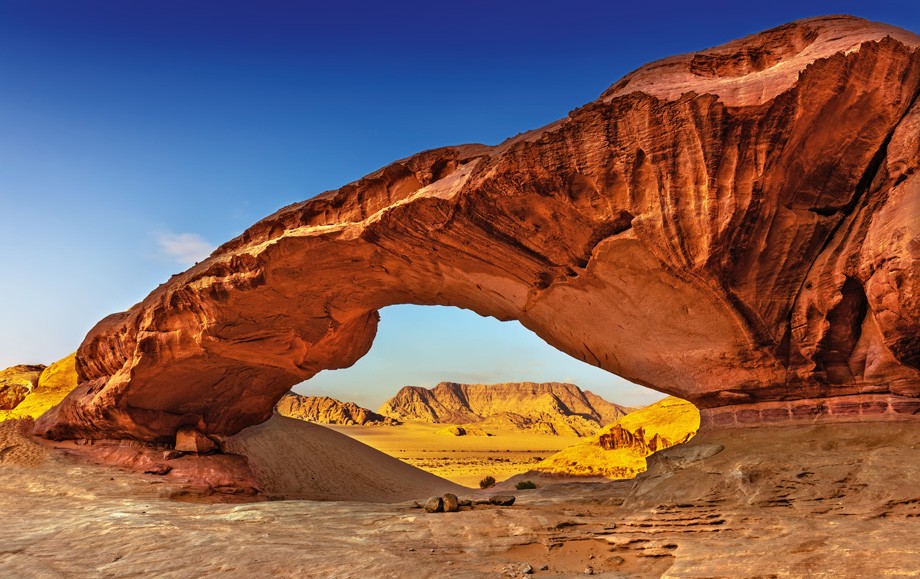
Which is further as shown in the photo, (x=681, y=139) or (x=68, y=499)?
(x=68, y=499)

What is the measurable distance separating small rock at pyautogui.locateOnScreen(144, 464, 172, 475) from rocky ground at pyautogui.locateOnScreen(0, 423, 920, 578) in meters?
4.27

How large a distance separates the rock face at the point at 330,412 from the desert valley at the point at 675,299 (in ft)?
224

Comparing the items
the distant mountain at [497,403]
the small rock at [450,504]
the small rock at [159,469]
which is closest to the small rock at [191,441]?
the small rock at [159,469]

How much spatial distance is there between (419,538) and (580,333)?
4.40 metres

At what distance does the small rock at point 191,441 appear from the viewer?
1390 cm

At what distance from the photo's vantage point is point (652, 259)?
7.26 m

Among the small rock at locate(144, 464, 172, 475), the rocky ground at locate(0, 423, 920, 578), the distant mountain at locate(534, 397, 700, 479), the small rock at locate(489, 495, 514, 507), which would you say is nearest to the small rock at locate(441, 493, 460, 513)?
the rocky ground at locate(0, 423, 920, 578)

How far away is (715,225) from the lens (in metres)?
6.65

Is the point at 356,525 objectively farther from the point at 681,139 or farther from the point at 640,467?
the point at 640,467

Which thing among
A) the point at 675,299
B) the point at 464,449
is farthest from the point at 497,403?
the point at 675,299

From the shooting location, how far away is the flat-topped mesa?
6.09 m

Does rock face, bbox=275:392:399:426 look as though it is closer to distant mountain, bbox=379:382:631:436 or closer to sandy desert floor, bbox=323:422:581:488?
sandy desert floor, bbox=323:422:581:488

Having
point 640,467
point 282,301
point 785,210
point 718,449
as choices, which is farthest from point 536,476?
point 785,210

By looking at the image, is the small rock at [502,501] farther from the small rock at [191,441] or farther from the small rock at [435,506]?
the small rock at [191,441]
